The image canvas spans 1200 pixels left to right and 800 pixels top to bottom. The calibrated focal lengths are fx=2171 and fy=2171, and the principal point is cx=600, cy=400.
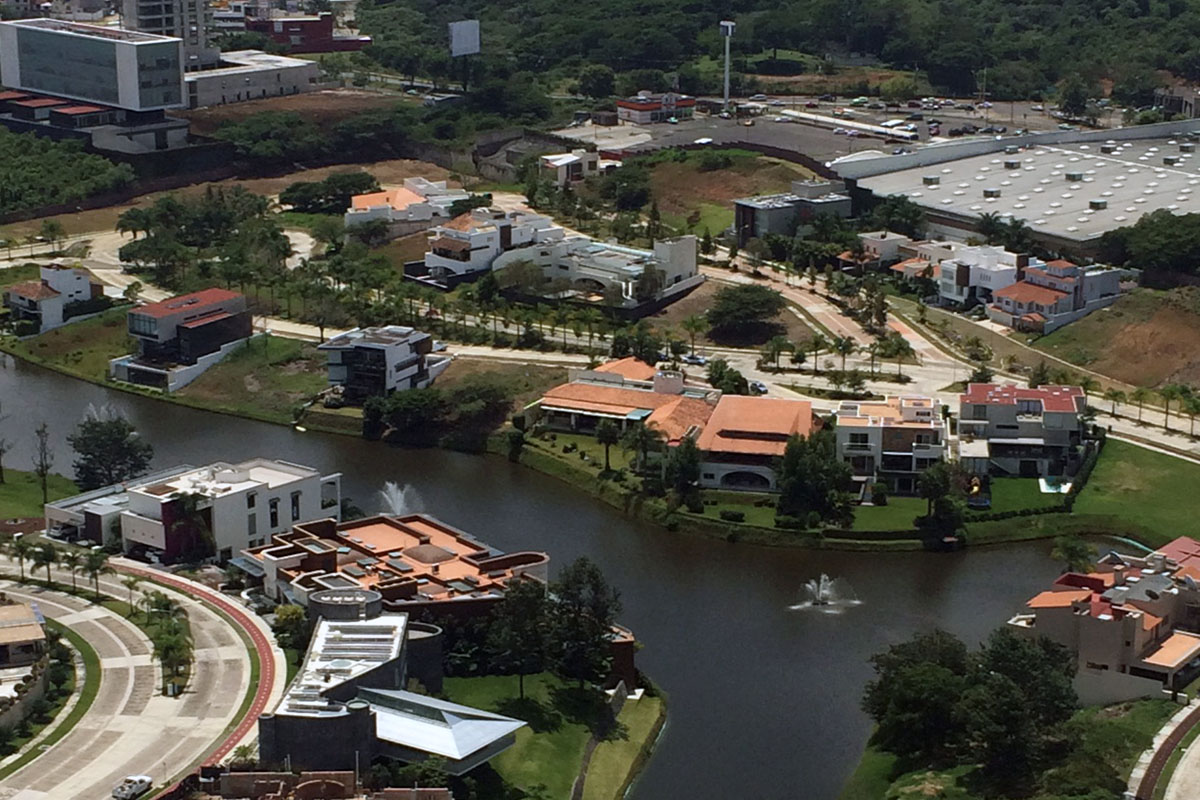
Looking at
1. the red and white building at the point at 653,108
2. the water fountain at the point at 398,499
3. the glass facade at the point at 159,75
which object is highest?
the glass facade at the point at 159,75

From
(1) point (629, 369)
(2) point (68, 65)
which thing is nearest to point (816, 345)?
(1) point (629, 369)

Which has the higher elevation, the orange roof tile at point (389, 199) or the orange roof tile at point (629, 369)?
the orange roof tile at point (389, 199)

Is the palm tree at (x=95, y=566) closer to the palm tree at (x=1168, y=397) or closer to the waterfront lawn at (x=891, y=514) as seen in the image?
the waterfront lawn at (x=891, y=514)

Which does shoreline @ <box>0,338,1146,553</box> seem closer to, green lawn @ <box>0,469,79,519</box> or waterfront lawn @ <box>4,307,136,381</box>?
green lawn @ <box>0,469,79,519</box>

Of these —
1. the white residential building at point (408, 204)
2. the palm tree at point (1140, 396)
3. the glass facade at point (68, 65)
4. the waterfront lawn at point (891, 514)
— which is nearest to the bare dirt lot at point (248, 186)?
the white residential building at point (408, 204)

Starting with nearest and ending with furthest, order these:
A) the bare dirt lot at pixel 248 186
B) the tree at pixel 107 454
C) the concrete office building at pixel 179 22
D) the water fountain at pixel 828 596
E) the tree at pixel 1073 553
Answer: the water fountain at pixel 828 596, the tree at pixel 1073 553, the tree at pixel 107 454, the bare dirt lot at pixel 248 186, the concrete office building at pixel 179 22

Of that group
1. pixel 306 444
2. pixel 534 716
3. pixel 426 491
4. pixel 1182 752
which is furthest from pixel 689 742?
pixel 306 444

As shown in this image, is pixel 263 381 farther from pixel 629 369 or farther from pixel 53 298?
pixel 629 369
